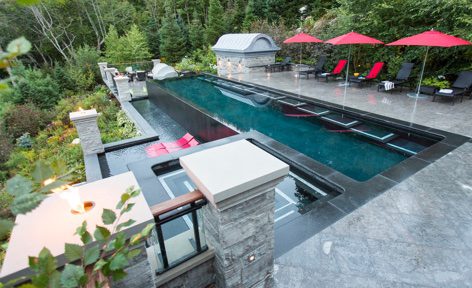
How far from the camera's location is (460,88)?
8.38m

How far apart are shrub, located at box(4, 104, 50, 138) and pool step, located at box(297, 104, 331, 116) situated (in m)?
10.9

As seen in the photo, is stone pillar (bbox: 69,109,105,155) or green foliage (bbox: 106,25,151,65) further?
green foliage (bbox: 106,25,151,65)

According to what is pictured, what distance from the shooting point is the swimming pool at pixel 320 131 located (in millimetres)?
6062

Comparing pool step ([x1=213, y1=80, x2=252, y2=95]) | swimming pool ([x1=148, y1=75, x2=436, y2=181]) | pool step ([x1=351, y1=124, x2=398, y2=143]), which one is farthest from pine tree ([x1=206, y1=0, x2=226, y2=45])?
pool step ([x1=351, y1=124, x2=398, y2=143])

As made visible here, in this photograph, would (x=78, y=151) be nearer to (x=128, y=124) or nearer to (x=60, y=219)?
(x=128, y=124)

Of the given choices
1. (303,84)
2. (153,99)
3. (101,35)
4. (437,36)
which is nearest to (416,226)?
(437,36)

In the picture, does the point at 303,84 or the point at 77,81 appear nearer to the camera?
the point at 303,84

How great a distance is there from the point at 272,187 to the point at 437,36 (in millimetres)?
8621

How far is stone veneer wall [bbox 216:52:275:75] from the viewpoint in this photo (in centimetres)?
1598

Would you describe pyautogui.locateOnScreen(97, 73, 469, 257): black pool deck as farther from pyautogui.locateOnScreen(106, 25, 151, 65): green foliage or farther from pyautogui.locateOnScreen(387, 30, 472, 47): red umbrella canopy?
pyautogui.locateOnScreen(106, 25, 151, 65): green foliage

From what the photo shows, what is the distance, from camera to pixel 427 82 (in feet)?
31.4

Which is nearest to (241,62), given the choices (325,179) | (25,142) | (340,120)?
(340,120)

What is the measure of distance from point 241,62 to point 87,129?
11927 millimetres

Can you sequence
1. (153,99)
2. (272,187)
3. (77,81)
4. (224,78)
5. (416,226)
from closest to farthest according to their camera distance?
(272,187) < (416,226) < (153,99) < (224,78) < (77,81)
